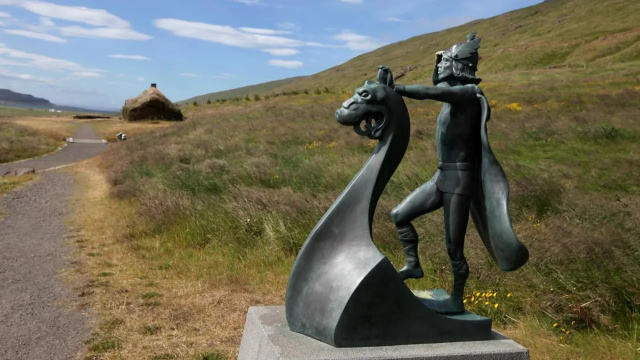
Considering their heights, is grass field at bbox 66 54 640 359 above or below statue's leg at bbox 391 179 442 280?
below

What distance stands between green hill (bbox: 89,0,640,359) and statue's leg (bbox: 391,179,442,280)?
5.19 feet

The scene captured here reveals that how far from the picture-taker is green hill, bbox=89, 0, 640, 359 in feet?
17.2

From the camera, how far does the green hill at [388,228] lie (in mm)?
5234

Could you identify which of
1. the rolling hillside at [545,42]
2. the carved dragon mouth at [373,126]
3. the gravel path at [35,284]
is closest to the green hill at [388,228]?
the gravel path at [35,284]

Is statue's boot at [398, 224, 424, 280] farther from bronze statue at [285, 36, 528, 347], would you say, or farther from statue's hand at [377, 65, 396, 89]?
statue's hand at [377, 65, 396, 89]

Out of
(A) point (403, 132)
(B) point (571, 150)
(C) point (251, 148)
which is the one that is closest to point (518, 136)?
(B) point (571, 150)

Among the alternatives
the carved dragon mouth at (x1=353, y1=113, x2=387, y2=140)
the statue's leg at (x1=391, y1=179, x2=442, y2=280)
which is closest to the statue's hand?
the carved dragon mouth at (x1=353, y1=113, x2=387, y2=140)

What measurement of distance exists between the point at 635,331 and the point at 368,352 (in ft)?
8.08

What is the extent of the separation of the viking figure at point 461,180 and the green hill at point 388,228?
152 cm

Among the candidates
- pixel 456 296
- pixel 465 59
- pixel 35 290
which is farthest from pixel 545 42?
pixel 456 296

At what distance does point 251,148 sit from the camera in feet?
53.5

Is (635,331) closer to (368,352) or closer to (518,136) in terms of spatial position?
(368,352)

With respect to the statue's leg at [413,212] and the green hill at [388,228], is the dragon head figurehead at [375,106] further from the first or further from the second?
the green hill at [388,228]

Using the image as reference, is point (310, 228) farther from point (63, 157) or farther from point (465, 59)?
point (63, 157)
